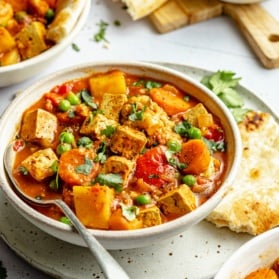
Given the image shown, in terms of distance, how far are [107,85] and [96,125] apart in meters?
0.45

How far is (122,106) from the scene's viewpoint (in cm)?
444

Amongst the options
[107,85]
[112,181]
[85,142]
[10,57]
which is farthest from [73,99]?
[10,57]

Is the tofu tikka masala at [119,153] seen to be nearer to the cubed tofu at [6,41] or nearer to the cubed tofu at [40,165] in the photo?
the cubed tofu at [40,165]

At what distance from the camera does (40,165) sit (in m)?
4.10

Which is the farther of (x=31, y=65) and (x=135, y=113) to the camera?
(x=31, y=65)

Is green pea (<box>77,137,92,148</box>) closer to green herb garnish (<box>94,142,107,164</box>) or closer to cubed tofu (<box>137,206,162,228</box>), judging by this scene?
green herb garnish (<box>94,142,107,164</box>)

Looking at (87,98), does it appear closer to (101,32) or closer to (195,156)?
(195,156)

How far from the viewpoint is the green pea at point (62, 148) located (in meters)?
4.22

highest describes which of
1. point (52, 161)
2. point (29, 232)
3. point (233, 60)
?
point (52, 161)

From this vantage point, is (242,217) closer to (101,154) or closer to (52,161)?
(101,154)

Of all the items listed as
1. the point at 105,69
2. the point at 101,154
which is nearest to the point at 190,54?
the point at 105,69

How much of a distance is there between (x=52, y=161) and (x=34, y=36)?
142cm

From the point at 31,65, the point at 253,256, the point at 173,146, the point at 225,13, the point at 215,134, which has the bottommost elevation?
the point at 225,13

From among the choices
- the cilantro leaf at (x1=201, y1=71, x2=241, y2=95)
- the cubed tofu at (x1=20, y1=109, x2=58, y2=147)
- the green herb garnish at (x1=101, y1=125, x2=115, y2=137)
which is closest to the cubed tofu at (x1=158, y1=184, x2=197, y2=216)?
the green herb garnish at (x1=101, y1=125, x2=115, y2=137)
